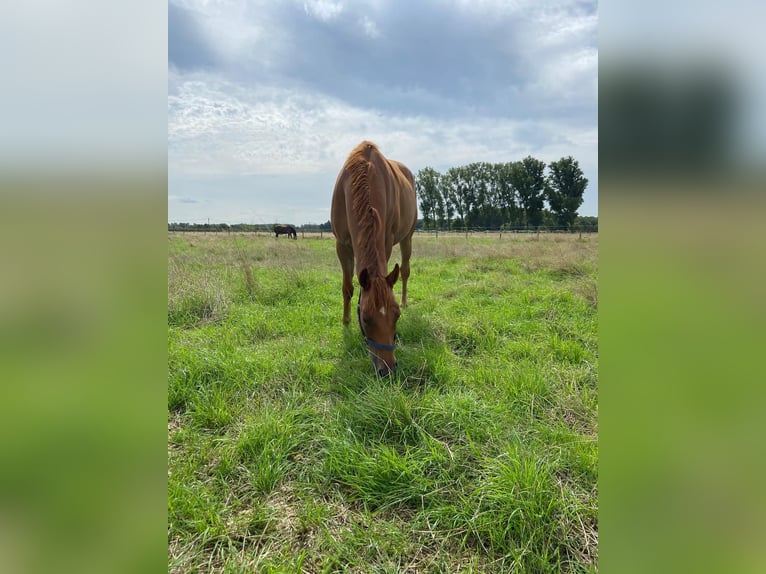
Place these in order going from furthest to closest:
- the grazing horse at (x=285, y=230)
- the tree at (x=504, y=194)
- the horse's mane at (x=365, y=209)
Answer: the tree at (x=504, y=194) → the grazing horse at (x=285, y=230) → the horse's mane at (x=365, y=209)

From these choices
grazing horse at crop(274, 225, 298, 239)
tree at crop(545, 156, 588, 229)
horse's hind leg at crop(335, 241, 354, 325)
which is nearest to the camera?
tree at crop(545, 156, 588, 229)

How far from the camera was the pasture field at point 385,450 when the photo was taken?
147 cm

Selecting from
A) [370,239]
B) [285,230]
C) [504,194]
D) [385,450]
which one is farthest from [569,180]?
[504,194]

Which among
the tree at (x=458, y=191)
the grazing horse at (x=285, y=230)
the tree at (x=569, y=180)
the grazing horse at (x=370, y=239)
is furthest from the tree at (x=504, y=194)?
the tree at (x=569, y=180)

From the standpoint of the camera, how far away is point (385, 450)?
194 centimetres

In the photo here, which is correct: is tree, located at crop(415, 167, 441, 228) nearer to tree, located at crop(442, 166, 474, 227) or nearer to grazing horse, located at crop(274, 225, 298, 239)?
tree, located at crop(442, 166, 474, 227)

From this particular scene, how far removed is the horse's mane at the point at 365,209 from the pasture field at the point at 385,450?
3.44 feet

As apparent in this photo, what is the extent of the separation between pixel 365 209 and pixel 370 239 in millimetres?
382

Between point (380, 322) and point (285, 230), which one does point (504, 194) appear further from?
point (380, 322)

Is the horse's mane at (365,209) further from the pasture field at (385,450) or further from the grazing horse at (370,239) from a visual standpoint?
the pasture field at (385,450)

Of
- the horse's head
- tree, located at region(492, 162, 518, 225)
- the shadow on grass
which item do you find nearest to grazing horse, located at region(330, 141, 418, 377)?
the horse's head

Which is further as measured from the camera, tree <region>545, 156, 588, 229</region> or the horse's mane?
the horse's mane

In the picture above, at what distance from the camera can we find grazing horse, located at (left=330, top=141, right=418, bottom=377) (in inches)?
115

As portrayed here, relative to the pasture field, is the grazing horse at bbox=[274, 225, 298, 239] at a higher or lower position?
higher
